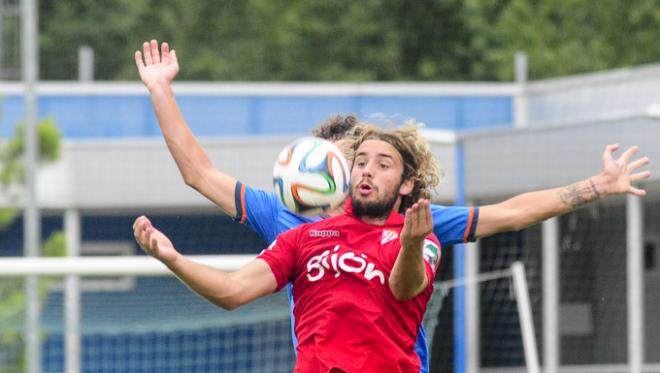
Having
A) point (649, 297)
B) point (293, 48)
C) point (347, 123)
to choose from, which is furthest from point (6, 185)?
point (293, 48)

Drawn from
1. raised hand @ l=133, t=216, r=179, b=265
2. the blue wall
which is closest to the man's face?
raised hand @ l=133, t=216, r=179, b=265

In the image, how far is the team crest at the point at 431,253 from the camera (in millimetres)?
5262

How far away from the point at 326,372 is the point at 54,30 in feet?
92.3

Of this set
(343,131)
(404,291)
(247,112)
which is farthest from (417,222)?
(247,112)

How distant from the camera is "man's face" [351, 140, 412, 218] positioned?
205 inches

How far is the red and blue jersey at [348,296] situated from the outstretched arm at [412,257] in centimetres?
9

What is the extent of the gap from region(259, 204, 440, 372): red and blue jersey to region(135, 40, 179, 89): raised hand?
0.90 meters

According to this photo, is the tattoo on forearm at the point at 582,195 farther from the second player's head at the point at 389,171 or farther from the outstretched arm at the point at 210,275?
the outstretched arm at the point at 210,275

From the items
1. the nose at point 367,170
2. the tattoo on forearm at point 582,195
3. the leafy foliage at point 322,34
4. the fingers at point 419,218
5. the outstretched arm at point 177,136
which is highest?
the leafy foliage at point 322,34

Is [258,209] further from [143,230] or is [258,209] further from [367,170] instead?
[143,230]

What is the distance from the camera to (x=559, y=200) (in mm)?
5461

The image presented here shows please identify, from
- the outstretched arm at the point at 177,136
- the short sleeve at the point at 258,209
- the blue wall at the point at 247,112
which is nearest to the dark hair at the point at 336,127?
the short sleeve at the point at 258,209

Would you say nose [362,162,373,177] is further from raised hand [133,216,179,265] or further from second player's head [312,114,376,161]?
raised hand [133,216,179,265]

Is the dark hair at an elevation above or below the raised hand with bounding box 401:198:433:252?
above
